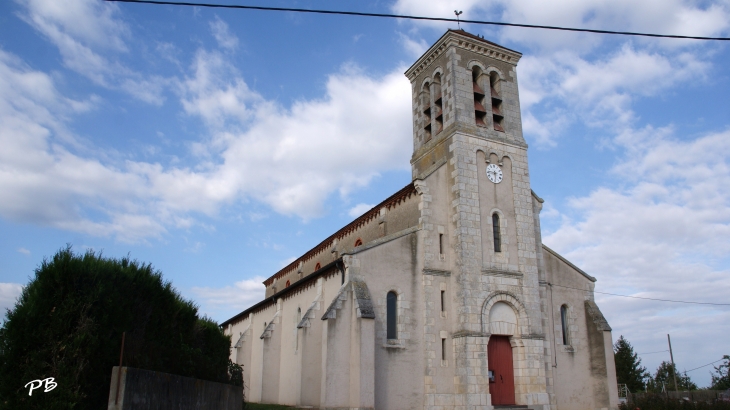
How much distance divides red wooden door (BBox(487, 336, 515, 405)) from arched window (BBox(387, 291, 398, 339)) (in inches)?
170

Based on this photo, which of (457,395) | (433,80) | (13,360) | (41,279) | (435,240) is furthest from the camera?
(433,80)

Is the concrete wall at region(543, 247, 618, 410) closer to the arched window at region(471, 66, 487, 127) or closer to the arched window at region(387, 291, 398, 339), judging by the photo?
the arched window at region(471, 66, 487, 127)

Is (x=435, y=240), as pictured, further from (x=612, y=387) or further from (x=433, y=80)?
(x=612, y=387)

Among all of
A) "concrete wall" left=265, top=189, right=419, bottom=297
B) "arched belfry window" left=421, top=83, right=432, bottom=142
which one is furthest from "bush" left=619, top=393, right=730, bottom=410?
"arched belfry window" left=421, top=83, right=432, bottom=142

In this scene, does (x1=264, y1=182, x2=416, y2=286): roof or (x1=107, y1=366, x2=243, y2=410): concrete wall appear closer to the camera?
(x1=107, y1=366, x2=243, y2=410): concrete wall

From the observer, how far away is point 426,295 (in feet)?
76.0

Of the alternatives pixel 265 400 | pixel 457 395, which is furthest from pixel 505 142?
pixel 265 400

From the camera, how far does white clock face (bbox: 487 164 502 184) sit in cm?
2586

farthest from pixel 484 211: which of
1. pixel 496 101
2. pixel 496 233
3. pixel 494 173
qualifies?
pixel 496 101

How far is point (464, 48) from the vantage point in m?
27.3

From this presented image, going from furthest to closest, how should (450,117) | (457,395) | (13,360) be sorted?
1. (450,117)
2. (457,395)
3. (13,360)

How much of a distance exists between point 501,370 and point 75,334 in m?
18.3

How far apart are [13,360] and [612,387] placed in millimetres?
24338

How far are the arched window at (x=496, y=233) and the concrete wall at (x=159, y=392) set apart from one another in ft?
49.4
